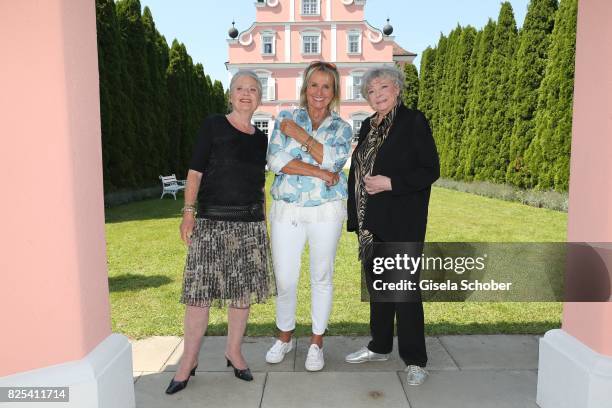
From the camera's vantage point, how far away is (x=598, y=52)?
2236 mm

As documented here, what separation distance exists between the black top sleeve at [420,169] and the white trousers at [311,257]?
1.56ft

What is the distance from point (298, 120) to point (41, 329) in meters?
1.81

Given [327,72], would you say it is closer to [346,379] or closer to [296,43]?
[346,379]

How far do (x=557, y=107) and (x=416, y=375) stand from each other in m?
10.3

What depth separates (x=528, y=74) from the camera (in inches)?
505

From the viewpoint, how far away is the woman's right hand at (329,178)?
2918mm

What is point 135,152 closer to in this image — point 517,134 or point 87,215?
point 517,134

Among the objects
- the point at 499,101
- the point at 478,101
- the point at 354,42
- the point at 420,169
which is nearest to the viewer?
the point at 420,169

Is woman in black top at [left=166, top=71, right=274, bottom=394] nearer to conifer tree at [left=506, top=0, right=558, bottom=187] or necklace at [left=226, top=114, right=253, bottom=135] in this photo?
necklace at [left=226, top=114, right=253, bottom=135]

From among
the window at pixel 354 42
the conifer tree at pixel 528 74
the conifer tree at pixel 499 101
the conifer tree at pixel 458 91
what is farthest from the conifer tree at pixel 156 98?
the window at pixel 354 42

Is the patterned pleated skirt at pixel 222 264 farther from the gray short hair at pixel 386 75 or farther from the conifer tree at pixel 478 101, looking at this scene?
the conifer tree at pixel 478 101

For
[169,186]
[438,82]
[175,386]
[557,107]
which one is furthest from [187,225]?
[438,82]

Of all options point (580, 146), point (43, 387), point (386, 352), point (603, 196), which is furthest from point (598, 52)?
point (43, 387)

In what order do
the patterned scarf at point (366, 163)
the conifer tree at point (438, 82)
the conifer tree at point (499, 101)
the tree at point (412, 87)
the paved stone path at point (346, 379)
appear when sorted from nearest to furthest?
the paved stone path at point (346, 379) → the patterned scarf at point (366, 163) → the conifer tree at point (499, 101) → the conifer tree at point (438, 82) → the tree at point (412, 87)
